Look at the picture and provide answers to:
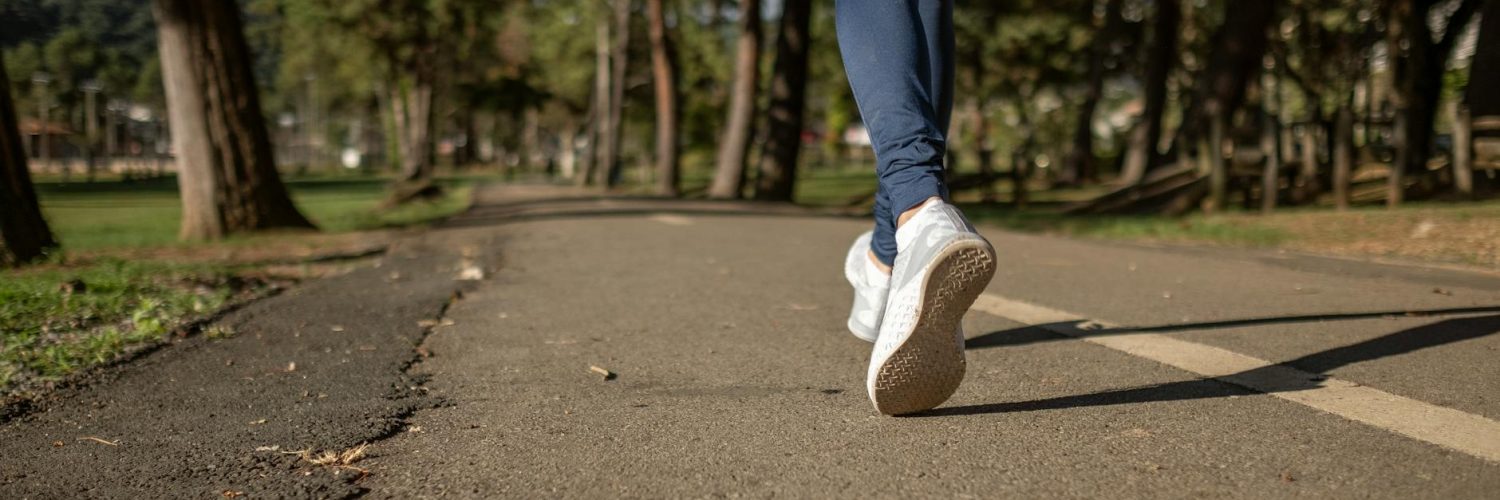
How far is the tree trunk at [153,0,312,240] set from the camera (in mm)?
10422

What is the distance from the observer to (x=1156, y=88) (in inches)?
984

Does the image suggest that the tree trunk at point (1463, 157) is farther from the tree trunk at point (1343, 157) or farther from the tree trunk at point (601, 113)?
the tree trunk at point (601, 113)

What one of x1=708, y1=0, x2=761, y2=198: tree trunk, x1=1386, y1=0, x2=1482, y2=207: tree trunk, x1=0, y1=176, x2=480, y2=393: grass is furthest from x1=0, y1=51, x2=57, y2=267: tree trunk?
x1=708, y1=0, x2=761, y2=198: tree trunk

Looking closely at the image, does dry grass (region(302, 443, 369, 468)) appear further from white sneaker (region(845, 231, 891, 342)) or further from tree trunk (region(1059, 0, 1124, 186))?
tree trunk (region(1059, 0, 1124, 186))

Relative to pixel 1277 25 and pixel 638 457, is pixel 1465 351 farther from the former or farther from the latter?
pixel 1277 25

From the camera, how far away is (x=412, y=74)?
43500 mm

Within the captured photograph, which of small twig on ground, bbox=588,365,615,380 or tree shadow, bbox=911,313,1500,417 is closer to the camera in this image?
tree shadow, bbox=911,313,1500,417

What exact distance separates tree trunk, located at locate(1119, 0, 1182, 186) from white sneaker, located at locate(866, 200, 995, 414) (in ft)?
75.9

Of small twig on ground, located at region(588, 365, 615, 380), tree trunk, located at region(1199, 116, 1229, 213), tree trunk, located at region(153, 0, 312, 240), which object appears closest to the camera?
small twig on ground, located at region(588, 365, 615, 380)

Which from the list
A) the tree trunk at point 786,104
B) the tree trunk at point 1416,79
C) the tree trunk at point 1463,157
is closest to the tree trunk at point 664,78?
the tree trunk at point 786,104

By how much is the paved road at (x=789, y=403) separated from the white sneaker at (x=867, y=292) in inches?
4.7

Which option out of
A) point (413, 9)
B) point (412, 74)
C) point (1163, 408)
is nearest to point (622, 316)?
point (1163, 408)

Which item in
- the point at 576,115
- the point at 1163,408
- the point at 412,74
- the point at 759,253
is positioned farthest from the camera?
the point at 576,115

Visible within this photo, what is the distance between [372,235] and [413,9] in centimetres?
2652
